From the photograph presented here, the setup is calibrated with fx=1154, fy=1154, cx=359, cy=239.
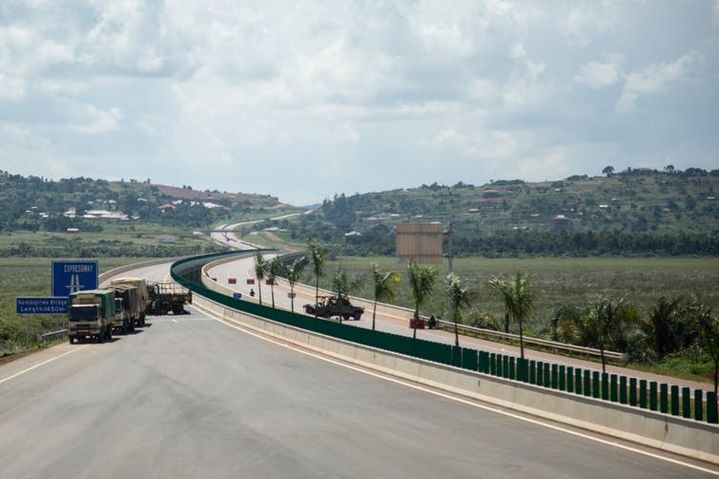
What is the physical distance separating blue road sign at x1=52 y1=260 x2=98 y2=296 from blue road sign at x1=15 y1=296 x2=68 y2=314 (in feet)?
22.1

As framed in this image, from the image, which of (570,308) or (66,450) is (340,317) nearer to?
(570,308)

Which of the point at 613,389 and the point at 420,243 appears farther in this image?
the point at 420,243

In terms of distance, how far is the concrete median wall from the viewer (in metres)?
21.6

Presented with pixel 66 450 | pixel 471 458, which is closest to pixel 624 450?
pixel 471 458

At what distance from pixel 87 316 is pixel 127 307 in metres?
9.32

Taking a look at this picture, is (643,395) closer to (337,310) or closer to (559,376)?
(559,376)

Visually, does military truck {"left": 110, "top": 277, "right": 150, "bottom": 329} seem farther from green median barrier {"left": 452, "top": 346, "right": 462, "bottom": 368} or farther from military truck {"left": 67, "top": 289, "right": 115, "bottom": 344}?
green median barrier {"left": 452, "top": 346, "right": 462, "bottom": 368}

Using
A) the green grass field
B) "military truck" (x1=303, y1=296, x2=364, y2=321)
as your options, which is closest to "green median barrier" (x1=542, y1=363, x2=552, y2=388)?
the green grass field

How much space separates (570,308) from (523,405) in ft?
125

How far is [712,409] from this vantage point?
21.3 m

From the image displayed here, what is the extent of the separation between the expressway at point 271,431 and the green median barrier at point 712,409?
1011mm

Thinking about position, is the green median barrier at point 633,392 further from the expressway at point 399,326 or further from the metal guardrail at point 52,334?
the metal guardrail at point 52,334

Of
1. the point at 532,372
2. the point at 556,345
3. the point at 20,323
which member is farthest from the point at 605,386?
the point at 20,323

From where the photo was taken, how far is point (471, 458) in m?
21.6
